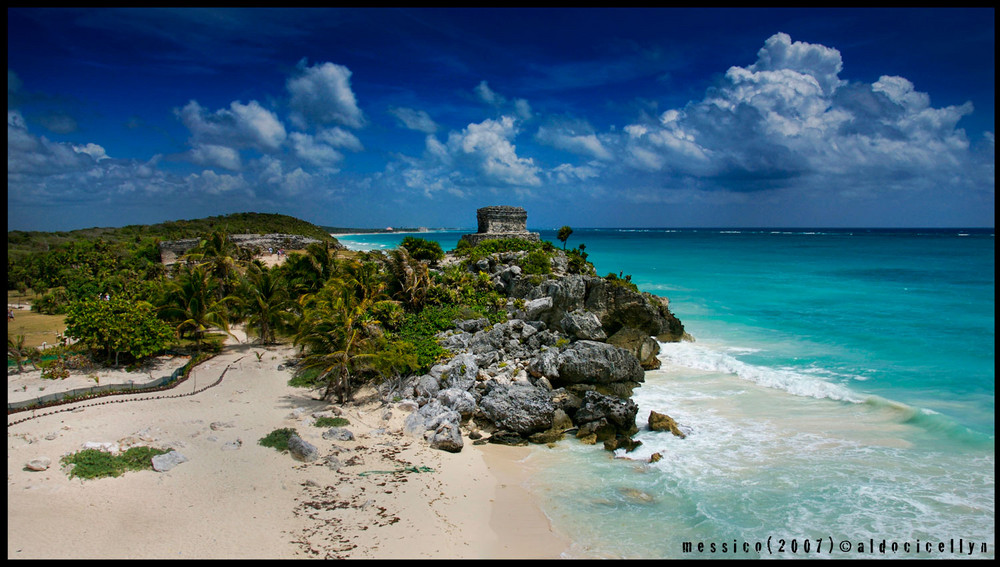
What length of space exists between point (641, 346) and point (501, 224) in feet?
60.0

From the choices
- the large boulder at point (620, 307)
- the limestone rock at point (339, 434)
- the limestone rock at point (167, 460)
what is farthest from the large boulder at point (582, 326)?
the limestone rock at point (167, 460)

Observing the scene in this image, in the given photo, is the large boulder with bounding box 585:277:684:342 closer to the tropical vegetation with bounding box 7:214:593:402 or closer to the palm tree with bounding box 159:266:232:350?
the tropical vegetation with bounding box 7:214:593:402

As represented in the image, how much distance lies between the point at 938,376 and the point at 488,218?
25435 mm

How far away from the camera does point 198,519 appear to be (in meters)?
8.84

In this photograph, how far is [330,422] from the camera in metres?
13.0

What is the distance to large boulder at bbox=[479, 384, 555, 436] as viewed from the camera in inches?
523

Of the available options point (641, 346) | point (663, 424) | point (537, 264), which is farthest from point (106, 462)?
point (537, 264)

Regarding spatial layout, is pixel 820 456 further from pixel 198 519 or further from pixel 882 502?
pixel 198 519

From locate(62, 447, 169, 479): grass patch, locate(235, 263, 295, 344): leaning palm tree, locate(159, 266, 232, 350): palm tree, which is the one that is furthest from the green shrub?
locate(62, 447, 169, 479): grass patch

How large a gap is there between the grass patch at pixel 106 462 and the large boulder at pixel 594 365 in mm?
10963

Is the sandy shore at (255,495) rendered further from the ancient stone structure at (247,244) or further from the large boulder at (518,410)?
the ancient stone structure at (247,244)

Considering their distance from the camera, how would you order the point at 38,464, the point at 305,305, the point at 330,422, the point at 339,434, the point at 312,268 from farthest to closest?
the point at 312,268, the point at 305,305, the point at 330,422, the point at 339,434, the point at 38,464

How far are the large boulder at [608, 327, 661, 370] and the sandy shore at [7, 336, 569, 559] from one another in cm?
831

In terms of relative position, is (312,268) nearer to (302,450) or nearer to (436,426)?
(436,426)
